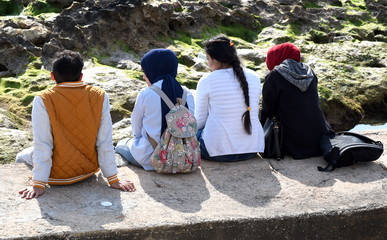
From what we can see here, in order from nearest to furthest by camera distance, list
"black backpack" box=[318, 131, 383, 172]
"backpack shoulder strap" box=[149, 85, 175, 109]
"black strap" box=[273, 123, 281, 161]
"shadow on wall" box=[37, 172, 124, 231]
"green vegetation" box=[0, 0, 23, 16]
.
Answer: "shadow on wall" box=[37, 172, 124, 231] < "backpack shoulder strap" box=[149, 85, 175, 109] < "black backpack" box=[318, 131, 383, 172] < "black strap" box=[273, 123, 281, 161] < "green vegetation" box=[0, 0, 23, 16]

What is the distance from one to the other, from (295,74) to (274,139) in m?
0.82

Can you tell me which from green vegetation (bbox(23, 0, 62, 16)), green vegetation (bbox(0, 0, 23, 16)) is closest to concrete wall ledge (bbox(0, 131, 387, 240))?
Answer: green vegetation (bbox(23, 0, 62, 16))

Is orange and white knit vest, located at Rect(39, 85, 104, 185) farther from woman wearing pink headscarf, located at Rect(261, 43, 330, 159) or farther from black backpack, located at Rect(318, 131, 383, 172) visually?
black backpack, located at Rect(318, 131, 383, 172)

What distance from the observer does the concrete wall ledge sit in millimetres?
4441

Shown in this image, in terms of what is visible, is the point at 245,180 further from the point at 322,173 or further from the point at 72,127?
the point at 72,127

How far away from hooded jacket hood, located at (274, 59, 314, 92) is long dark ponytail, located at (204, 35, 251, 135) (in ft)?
1.63

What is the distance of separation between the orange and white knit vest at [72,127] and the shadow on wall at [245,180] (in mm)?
1409

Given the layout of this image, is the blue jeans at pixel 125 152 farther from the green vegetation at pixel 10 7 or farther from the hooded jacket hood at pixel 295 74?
the green vegetation at pixel 10 7

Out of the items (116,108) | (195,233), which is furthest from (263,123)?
(116,108)

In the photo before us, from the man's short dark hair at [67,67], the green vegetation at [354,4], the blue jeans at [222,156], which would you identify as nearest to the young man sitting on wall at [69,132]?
the man's short dark hair at [67,67]

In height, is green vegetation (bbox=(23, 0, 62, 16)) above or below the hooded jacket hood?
below

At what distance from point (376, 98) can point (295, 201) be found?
8200 millimetres

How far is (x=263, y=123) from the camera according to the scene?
6.51 meters

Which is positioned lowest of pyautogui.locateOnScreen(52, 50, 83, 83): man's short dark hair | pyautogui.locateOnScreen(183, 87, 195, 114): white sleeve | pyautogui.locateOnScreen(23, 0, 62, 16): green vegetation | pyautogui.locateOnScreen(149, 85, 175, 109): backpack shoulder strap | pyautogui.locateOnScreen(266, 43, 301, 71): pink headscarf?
pyautogui.locateOnScreen(23, 0, 62, 16): green vegetation
